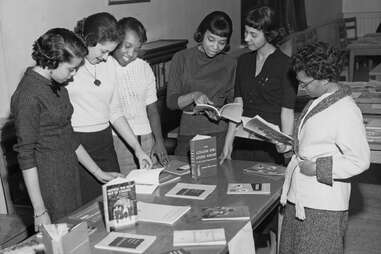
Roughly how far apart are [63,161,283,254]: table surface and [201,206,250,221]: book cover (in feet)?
0.08

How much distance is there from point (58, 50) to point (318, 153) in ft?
3.96

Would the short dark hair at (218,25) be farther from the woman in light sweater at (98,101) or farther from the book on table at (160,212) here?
the book on table at (160,212)

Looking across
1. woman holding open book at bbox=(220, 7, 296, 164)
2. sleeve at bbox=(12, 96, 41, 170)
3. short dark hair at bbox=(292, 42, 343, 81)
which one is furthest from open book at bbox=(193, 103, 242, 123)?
sleeve at bbox=(12, 96, 41, 170)

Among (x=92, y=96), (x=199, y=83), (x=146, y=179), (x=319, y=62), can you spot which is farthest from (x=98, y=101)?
(x=319, y=62)

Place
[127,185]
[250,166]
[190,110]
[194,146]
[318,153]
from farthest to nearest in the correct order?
[190,110] → [250,166] → [194,146] → [318,153] → [127,185]

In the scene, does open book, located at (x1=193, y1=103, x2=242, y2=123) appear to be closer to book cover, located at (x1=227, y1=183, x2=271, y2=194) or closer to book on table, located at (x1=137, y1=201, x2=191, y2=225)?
book cover, located at (x1=227, y1=183, x2=271, y2=194)

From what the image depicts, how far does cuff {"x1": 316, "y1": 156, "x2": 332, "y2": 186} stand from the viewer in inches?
91.4

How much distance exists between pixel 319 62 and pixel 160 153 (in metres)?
1.14

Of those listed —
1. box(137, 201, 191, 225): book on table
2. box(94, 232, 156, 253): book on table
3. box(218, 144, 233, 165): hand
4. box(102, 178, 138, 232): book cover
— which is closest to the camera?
box(94, 232, 156, 253): book on table

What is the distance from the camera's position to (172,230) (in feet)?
7.04

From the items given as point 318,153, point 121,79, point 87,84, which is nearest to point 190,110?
point 121,79

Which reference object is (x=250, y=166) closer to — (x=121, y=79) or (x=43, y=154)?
(x=121, y=79)

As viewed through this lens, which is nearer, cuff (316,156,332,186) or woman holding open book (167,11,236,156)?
cuff (316,156,332,186)

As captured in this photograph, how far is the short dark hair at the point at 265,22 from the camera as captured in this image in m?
2.96
